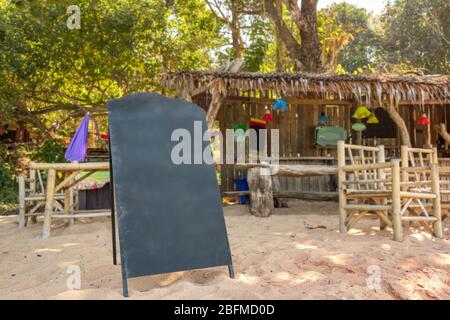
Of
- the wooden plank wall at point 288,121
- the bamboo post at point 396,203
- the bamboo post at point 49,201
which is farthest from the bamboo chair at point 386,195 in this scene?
the wooden plank wall at point 288,121

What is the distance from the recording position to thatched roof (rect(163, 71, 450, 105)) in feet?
27.4

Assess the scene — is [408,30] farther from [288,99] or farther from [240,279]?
[240,279]

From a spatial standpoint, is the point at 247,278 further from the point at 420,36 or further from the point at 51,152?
the point at 420,36

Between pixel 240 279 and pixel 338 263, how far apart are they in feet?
3.38

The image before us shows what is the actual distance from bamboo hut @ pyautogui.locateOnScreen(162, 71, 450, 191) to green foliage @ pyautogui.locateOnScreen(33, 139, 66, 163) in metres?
4.76

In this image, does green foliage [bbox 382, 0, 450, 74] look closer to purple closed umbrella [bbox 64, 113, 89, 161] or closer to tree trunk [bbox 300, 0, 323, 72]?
tree trunk [bbox 300, 0, 323, 72]

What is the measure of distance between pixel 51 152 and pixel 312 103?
299 inches

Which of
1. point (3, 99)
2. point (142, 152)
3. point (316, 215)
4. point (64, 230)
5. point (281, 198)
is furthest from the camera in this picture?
point (3, 99)

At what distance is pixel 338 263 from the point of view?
3.82 meters

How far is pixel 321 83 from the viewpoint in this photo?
8.79 m

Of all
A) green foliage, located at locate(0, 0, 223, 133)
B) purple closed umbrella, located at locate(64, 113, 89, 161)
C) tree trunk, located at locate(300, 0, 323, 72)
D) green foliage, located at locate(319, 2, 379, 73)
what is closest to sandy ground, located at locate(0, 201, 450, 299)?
purple closed umbrella, located at locate(64, 113, 89, 161)

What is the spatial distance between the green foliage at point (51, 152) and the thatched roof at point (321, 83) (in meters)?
5.46

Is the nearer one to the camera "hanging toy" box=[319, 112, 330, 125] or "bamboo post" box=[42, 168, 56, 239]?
"bamboo post" box=[42, 168, 56, 239]
